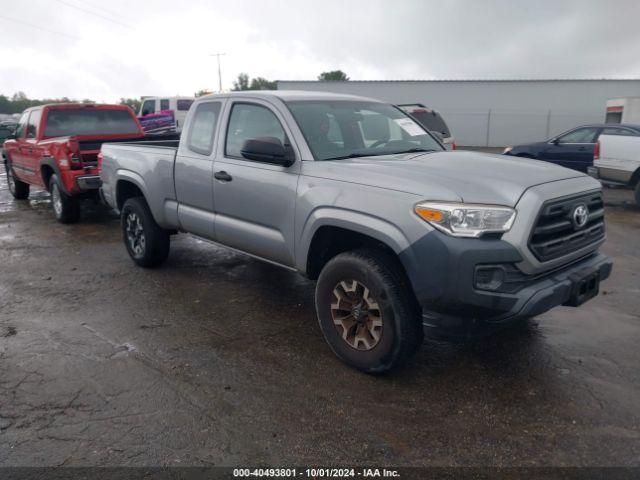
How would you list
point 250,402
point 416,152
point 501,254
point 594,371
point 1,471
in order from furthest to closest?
point 416,152 → point 594,371 → point 250,402 → point 501,254 → point 1,471

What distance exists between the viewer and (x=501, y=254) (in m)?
2.88

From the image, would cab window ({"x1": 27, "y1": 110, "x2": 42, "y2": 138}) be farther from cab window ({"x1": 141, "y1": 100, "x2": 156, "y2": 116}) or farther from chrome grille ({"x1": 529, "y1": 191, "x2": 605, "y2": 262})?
cab window ({"x1": 141, "y1": 100, "x2": 156, "y2": 116})

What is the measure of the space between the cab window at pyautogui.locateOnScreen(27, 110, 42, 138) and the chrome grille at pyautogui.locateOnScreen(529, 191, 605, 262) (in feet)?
28.4

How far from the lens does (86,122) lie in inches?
354

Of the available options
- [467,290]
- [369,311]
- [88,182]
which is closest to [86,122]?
[88,182]

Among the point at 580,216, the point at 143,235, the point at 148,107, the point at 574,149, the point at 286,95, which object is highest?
the point at 148,107

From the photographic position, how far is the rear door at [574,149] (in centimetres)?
1177

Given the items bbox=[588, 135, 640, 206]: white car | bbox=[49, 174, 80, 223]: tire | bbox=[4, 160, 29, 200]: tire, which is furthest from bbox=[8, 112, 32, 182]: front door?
bbox=[588, 135, 640, 206]: white car

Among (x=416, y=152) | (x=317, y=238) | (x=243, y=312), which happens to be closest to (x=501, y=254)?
(x=317, y=238)

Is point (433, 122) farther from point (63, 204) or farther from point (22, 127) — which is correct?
point (22, 127)

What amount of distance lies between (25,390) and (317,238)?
220 cm

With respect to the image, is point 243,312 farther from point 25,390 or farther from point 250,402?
point 25,390

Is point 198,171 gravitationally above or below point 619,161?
above

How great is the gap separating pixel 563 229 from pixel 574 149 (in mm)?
10105
